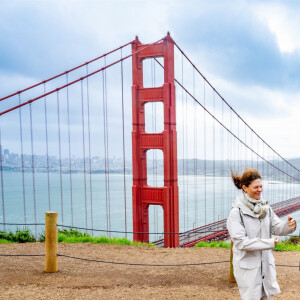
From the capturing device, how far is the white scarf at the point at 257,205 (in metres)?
2.57

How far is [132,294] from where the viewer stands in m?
4.29

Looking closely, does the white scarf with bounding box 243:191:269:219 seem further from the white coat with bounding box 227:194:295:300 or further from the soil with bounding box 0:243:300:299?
the soil with bounding box 0:243:300:299

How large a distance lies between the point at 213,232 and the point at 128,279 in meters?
13.6

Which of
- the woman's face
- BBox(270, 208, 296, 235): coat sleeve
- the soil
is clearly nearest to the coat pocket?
BBox(270, 208, 296, 235): coat sleeve

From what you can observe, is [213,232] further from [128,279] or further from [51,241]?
[51,241]

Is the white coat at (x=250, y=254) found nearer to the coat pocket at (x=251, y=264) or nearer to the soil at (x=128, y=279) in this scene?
the coat pocket at (x=251, y=264)

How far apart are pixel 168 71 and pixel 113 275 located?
25.5ft

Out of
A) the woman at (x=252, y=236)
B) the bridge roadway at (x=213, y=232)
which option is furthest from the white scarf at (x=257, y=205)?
the bridge roadway at (x=213, y=232)

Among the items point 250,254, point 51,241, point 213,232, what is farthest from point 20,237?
point 213,232

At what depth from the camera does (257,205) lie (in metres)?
2.59

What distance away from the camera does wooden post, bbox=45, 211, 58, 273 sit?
502 cm

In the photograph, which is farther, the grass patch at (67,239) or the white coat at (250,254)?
the grass patch at (67,239)

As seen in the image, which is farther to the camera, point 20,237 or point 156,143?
point 156,143

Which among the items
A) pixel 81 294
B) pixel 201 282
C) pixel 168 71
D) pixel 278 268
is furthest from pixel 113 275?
pixel 168 71
